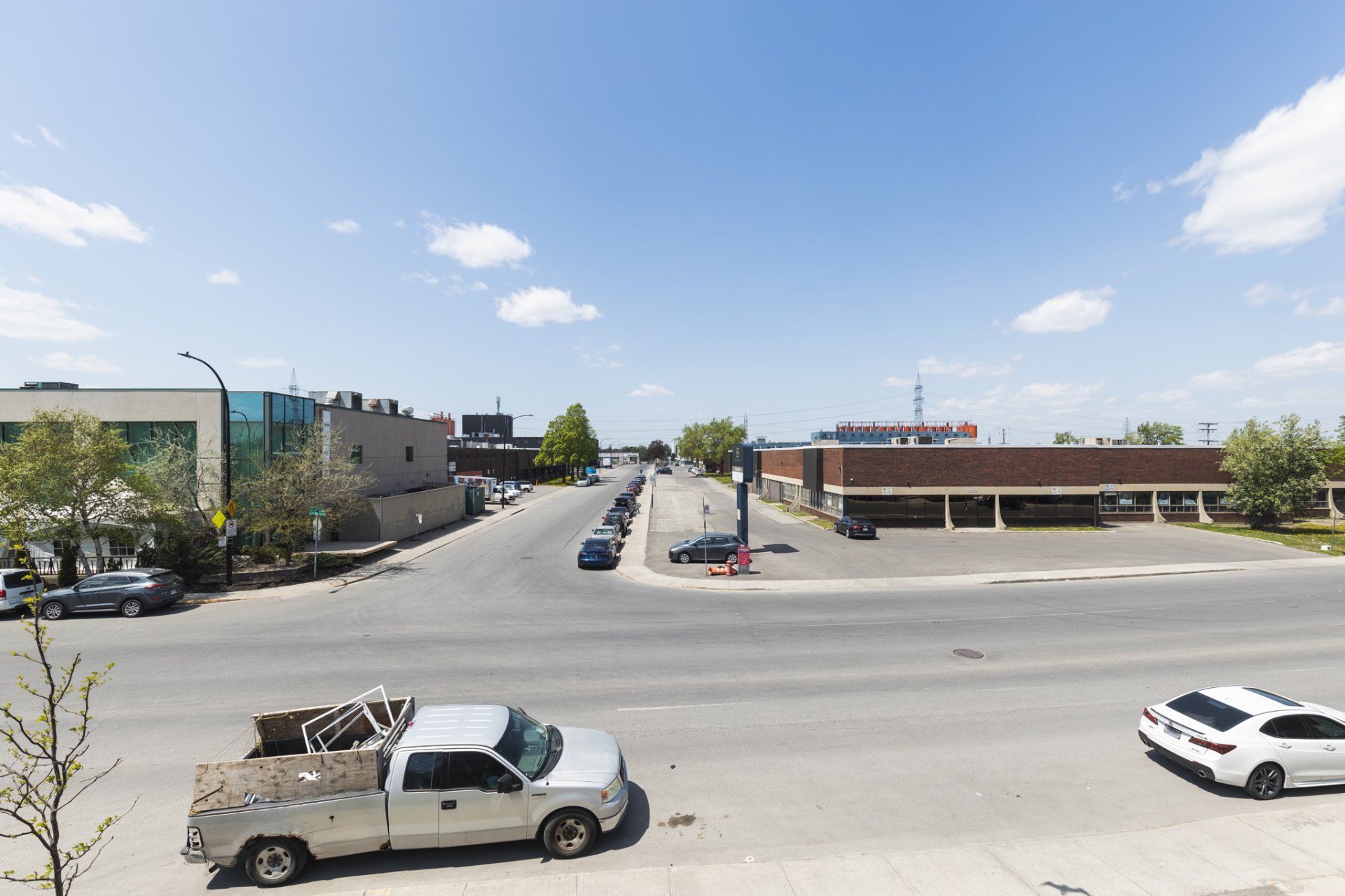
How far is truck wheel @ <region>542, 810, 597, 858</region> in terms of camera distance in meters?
7.38

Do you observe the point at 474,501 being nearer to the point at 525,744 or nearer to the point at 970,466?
the point at 970,466

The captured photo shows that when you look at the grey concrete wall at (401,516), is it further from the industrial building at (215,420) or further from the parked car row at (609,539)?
the parked car row at (609,539)

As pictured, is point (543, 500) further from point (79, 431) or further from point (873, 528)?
point (79, 431)

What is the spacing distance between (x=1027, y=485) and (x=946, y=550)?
13298 millimetres

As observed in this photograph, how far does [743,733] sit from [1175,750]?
6600 millimetres

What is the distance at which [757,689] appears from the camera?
12.5m

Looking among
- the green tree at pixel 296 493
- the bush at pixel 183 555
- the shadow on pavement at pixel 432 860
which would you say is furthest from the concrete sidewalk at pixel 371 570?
the shadow on pavement at pixel 432 860

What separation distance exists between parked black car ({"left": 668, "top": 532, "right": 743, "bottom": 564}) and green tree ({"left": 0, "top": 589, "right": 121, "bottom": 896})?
796 inches

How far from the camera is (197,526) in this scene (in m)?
25.2

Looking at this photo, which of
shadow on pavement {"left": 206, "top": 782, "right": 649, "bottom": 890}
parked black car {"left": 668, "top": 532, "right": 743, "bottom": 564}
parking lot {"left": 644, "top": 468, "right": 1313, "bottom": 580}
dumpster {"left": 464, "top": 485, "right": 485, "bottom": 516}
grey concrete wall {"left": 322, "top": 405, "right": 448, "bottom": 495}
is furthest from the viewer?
dumpster {"left": 464, "top": 485, "right": 485, "bottom": 516}

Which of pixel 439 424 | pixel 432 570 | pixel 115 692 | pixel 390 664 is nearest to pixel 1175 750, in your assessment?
pixel 390 664

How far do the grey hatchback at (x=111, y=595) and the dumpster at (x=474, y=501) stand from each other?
28328 millimetres

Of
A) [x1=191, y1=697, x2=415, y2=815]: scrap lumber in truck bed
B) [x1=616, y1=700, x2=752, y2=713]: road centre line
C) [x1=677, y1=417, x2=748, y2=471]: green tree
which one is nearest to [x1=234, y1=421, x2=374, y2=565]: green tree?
[x1=616, y1=700, x2=752, y2=713]: road centre line

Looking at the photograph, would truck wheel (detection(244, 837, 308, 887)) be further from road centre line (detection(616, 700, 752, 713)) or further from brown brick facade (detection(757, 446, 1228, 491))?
brown brick facade (detection(757, 446, 1228, 491))
